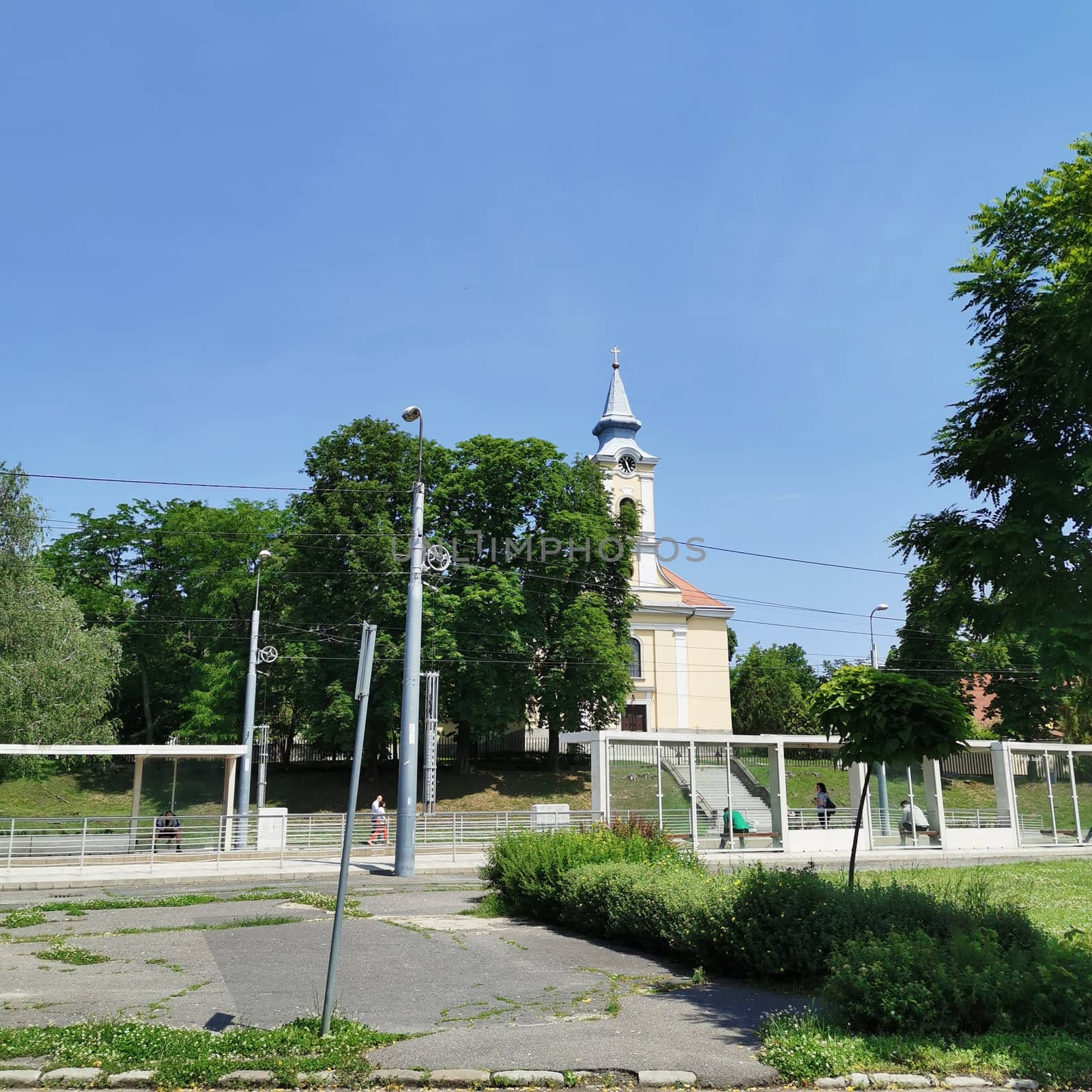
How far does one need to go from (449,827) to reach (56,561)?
3815 centimetres

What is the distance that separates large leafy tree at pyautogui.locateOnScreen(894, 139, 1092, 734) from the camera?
8.60 m

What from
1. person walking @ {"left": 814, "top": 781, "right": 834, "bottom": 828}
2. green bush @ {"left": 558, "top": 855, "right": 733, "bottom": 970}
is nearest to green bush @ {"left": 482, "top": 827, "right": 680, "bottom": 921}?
green bush @ {"left": 558, "top": 855, "right": 733, "bottom": 970}

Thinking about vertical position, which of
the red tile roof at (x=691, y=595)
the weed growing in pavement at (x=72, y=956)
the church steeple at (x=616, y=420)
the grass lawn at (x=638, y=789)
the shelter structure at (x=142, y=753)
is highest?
the church steeple at (x=616, y=420)

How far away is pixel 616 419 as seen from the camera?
62625mm

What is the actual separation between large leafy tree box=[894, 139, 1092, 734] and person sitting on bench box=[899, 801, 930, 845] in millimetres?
19315

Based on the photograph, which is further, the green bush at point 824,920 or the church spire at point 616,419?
the church spire at point 616,419

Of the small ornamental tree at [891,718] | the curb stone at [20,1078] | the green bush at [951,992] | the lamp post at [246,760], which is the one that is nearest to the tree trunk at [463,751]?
the lamp post at [246,760]

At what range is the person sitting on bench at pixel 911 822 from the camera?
1112 inches

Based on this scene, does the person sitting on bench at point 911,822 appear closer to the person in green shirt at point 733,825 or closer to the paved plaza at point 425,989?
the person in green shirt at point 733,825

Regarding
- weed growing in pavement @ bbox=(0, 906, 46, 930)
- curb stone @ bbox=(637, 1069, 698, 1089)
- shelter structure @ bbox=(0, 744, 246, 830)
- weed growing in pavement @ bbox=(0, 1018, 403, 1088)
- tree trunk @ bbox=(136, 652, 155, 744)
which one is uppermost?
tree trunk @ bbox=(136, 652, 155, 744)

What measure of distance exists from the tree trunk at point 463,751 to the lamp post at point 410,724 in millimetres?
25692

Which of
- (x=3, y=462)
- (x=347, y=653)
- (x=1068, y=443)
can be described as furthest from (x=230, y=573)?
(x=1068, y=443)

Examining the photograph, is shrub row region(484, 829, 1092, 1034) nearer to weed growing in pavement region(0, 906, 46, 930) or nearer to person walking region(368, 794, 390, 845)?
weed growing in pavement region(0, 906, 46, 930)

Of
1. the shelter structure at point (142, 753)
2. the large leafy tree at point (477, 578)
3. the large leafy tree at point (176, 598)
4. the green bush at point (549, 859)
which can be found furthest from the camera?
the large leafy tree at point (176, 598)
